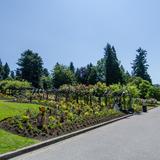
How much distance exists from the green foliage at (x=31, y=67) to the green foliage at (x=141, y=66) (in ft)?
114

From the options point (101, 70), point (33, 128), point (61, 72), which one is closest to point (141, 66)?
point (101, 70)

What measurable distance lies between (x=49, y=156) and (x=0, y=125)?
170 inches

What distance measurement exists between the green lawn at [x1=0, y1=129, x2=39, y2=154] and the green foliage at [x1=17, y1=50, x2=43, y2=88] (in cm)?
7761

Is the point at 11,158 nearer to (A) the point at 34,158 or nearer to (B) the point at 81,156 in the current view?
(A) the point at 34,158

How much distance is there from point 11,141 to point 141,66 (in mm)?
107713

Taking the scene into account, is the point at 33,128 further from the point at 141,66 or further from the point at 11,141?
the point at 141,66

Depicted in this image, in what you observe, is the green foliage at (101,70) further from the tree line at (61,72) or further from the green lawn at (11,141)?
the green lawn at (11,141)

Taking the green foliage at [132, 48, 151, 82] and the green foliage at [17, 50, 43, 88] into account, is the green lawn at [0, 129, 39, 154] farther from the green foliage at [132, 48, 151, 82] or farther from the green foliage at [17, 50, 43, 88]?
the green foliage at [132, 48, 151, 82]

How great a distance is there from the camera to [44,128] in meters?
14.6

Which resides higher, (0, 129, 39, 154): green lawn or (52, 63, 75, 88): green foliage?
(52, 63, 75, 88): green foliage

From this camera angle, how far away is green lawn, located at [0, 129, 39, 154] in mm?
10323

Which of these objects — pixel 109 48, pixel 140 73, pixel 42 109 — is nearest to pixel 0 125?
pixel 42 109

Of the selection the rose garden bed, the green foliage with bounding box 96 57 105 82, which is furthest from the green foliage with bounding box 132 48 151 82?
the rose garden bed

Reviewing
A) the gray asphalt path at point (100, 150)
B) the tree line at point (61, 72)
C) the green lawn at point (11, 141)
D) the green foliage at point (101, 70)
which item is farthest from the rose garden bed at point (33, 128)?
the green foliage at point (101, 70)
